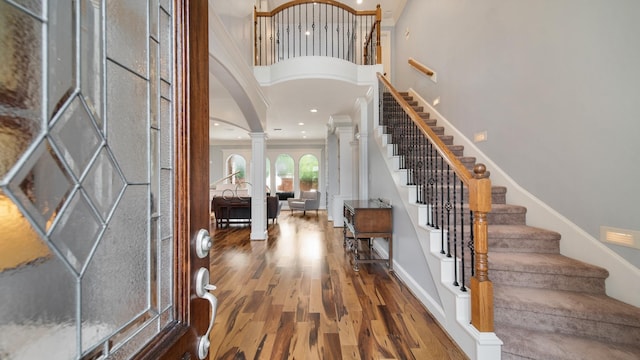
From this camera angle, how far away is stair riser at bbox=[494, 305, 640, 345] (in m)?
1.60

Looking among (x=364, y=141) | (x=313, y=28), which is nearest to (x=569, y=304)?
(x=364, y=141)

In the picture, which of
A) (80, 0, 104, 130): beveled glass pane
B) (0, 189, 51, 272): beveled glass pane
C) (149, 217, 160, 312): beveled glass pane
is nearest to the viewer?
(0, 189, 51, 272): beveled glass pane

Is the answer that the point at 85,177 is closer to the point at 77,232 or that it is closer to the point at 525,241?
the point at 77,232

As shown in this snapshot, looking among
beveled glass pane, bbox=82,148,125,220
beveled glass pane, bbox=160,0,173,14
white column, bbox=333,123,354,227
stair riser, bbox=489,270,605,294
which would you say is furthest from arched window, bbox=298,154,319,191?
beveled glass pane, bbox=82,148,125,220

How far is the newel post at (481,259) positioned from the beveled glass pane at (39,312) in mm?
1936

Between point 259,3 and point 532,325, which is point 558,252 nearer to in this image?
point 532,325

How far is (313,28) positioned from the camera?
4285mm

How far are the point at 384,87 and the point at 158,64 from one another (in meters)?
4.25

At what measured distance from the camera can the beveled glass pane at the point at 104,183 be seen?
0.44 meters

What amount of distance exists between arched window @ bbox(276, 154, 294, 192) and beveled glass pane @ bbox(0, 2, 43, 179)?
1097cm

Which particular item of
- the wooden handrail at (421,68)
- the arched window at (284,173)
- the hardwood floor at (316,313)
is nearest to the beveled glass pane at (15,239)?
the hardwood floor at (316,313)

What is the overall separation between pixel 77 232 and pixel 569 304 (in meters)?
2.52

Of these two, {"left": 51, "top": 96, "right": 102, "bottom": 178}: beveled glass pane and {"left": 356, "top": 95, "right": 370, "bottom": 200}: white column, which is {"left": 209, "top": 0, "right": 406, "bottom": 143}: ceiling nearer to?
{"left": 356, "top": 95, "right": 370, "bottom": 200}: white column

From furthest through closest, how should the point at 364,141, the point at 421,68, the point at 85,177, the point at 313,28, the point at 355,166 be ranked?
1. the point at 355,166
2. the point at 364,141
3. the point at 421,68
4. the point at 313,28
5. the point at 85,177
